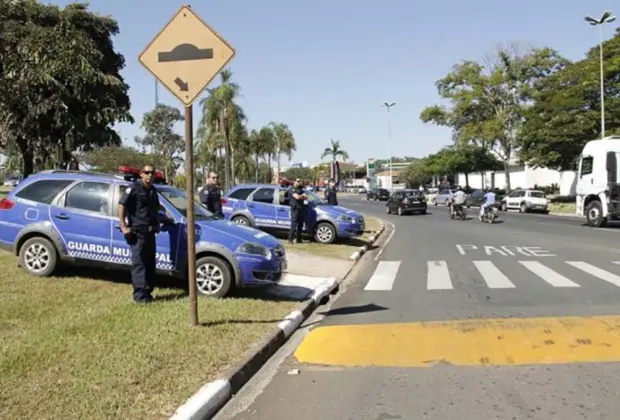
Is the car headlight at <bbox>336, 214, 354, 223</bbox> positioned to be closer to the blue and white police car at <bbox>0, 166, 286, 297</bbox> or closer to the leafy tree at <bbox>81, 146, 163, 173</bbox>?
the blue and white police car at <bbox>0, 166, 286, 297</bbox>

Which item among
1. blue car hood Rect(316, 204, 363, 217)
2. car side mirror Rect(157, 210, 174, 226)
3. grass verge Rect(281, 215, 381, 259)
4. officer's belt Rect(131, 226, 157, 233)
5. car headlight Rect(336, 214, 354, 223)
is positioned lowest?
grass verge Rect(281, 215, 381, 259)

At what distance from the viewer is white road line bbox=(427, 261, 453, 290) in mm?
10914

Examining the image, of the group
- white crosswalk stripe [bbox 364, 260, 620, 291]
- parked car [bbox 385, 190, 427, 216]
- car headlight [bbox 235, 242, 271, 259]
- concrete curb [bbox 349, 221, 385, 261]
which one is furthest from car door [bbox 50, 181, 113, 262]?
parked car [bbox 385, 190, 427, 216]

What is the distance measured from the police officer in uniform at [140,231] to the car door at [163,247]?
714 mm

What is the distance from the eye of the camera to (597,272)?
39.8ft

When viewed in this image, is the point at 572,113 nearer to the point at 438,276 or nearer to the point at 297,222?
the point at 297,222

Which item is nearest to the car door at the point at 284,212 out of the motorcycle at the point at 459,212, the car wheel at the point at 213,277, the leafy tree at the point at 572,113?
the car wheel at the point at 213,277

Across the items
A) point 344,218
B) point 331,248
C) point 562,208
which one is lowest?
point 331,248

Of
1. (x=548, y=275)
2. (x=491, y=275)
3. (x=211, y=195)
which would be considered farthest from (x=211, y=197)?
(x=548, y=275)

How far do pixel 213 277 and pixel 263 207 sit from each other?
9633 millimetres

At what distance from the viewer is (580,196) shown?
84.3 feet

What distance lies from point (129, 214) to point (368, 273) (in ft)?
21.2

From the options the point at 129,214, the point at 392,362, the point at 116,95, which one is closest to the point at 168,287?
the point at 129,214

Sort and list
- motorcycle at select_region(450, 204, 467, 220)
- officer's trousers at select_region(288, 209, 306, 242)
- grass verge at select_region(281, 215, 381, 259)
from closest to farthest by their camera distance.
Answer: grass verge at select_region(281, 215, 381, 259) → officer's trousers at select_region(288, 209, 306, 242) → motorcycle at select_region(450, 204, 467, 220)
